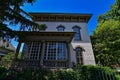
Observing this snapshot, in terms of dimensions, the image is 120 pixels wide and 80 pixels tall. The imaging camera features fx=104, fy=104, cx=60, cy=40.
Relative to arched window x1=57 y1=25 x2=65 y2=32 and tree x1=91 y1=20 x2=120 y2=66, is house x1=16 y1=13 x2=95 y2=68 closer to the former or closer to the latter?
arched window x1=57 y1=25 x2=65 y2=32

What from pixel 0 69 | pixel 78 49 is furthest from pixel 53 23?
pixel 0 69

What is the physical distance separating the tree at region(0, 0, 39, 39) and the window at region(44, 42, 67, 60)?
145 inches

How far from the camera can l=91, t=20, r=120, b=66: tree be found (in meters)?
Answer: 14.5

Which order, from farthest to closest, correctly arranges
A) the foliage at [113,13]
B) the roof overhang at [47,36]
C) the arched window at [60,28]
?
the foliage at [113,13] < the arched window at [60,28] < the roof overhang at [47,36]

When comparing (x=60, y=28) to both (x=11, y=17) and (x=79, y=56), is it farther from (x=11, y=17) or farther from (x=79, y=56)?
(x=11, y=17)

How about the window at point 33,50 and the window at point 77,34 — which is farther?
the window at point 77,34

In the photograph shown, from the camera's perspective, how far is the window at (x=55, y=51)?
11698 millimetres

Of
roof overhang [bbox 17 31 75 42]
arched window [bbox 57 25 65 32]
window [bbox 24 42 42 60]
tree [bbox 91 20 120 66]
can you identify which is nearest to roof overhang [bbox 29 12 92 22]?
arched window [bbox 57 25 65 32]

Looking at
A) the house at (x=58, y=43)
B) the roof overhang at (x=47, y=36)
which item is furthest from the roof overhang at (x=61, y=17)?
the roof overhang at (x=47, y=36)

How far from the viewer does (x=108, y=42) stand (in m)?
14.8

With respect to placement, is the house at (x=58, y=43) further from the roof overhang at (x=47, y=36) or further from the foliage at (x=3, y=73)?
the foliage at (x=3, y=73)

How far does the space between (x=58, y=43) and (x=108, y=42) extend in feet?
24.3

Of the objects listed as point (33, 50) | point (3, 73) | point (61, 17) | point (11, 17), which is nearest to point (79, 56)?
point (33, 50)

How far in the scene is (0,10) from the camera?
824cm
